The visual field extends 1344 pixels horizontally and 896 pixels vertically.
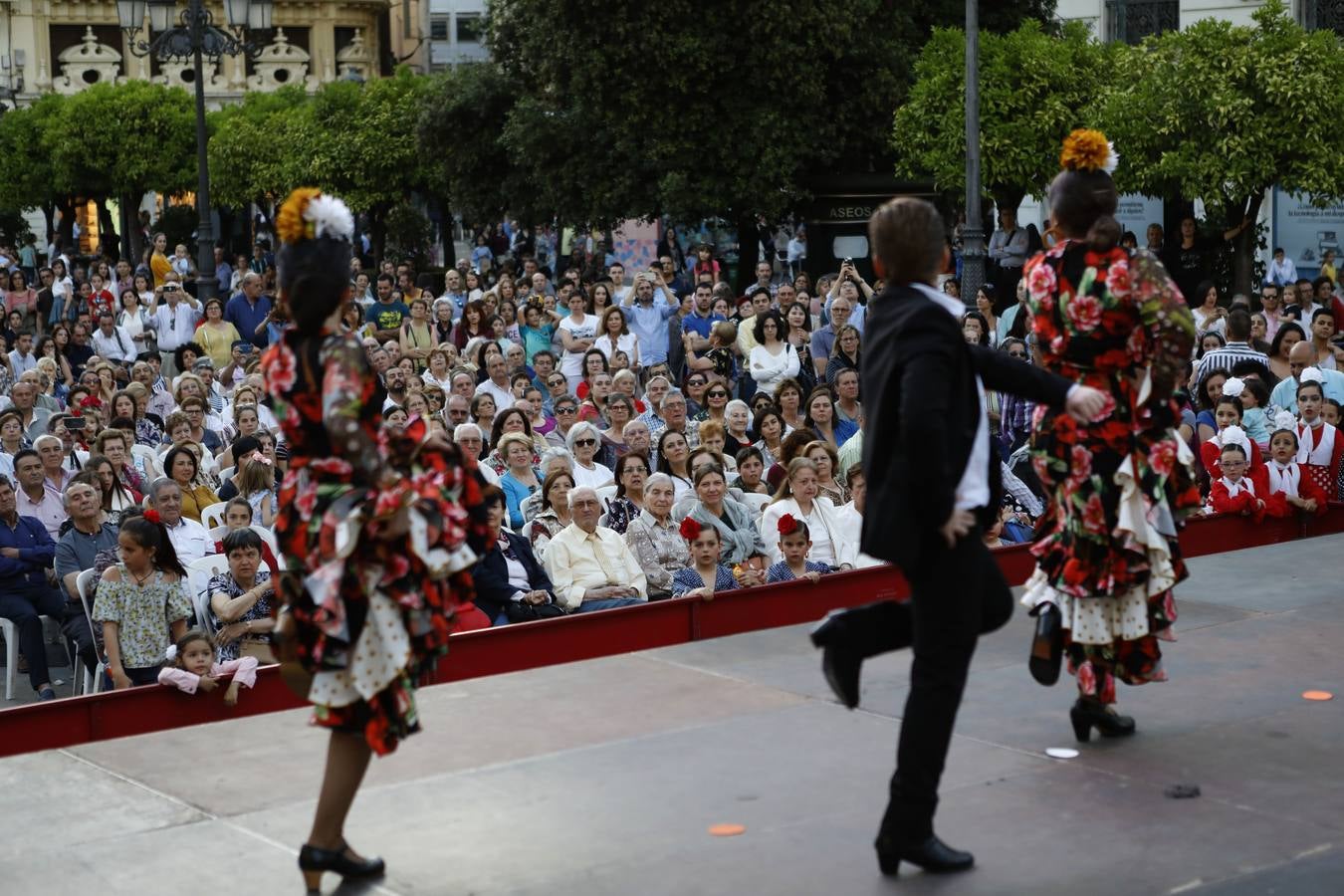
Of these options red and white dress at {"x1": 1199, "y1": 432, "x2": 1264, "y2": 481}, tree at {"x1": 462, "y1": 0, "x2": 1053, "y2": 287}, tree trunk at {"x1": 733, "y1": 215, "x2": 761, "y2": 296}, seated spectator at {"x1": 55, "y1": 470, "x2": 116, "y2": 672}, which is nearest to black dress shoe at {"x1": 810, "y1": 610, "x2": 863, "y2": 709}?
seated spectator at {"x1": 55, "y1": 470, "x2": 116, "y2": 672}

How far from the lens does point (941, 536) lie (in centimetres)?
445

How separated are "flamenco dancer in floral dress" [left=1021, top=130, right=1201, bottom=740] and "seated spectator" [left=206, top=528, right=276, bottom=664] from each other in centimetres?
393

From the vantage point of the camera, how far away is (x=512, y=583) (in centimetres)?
919

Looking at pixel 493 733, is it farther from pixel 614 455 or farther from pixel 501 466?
pixel 614 455

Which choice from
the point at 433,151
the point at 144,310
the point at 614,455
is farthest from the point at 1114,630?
the point at 433,151

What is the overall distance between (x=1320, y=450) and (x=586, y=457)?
4.42 metres

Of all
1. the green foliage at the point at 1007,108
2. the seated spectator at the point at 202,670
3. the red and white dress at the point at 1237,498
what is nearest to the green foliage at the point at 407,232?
the green foliage at the point at 1007,108

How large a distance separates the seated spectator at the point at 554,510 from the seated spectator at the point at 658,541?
1.26ft

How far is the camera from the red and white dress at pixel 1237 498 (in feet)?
31.9

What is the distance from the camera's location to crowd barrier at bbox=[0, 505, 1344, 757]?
6.54m

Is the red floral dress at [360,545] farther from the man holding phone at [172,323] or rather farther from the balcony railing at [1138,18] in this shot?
the balcony railing at [1138,18]

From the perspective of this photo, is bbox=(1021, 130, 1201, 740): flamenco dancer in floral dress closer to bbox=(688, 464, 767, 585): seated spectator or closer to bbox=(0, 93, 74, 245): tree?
bbox=(688, 464, 767, 585): seated spectator

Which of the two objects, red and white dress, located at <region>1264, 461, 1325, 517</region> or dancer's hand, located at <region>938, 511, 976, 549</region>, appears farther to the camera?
red and white dress, located at <region>1264, 461, 1325, 517</region>

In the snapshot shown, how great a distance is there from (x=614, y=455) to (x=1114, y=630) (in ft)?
22.7
